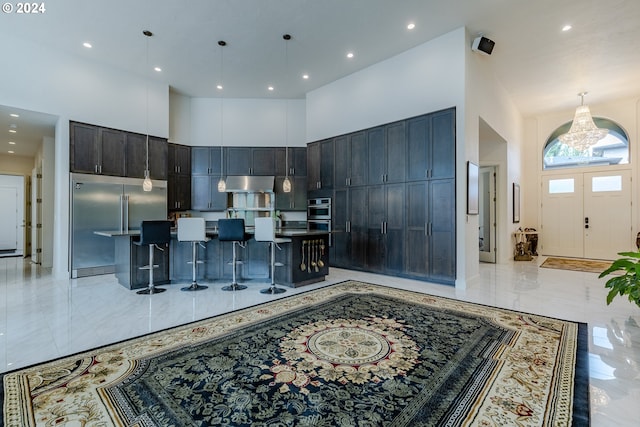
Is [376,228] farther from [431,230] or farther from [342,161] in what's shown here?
[342,161]

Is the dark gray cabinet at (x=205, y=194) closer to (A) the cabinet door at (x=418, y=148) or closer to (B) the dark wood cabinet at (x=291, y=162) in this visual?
(B) the dark wood cabinet at (x=291, y=162)

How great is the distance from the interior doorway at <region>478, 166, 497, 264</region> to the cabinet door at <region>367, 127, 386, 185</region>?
10.6ft

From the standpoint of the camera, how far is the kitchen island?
4719 millimetres

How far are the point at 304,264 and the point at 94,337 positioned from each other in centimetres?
282

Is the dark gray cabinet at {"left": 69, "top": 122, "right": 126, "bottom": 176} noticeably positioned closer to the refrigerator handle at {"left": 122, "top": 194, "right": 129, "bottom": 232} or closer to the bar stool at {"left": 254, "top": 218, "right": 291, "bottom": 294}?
the refrigerator handle at {"left": 122, "top": 194, "right": 129, "bottom": 232}

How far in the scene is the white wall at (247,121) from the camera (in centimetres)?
766

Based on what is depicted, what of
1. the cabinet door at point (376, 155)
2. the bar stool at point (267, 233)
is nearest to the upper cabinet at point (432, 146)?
the cabinet door at point (376, 155)

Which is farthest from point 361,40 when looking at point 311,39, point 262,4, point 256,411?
point 256,411

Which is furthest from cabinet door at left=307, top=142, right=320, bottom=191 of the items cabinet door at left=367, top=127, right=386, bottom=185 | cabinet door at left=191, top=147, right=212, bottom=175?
cabinet door at left=191, top=147, right=212, bottom=175

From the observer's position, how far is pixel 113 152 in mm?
5977

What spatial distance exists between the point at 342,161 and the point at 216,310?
412 centimetres

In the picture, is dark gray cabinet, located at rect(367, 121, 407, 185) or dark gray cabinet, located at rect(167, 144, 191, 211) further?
dark gray cabinet, located at rect(167, 144, 191, 211)

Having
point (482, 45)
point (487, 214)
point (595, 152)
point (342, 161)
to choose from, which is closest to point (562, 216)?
point (595, 152)

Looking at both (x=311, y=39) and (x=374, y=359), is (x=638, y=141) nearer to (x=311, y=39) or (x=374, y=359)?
(x=311, y=39)
